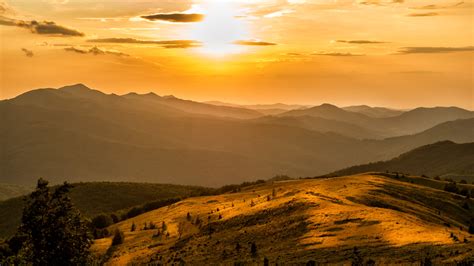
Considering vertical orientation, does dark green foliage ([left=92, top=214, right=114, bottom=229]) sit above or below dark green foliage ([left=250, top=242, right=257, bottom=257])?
below

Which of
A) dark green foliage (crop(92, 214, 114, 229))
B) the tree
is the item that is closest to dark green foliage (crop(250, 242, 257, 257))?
the tree

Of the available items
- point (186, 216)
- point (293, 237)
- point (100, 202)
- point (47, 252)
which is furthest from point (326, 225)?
point (100, 202)

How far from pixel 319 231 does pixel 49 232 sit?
21514mm

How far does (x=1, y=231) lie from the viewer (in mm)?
120750

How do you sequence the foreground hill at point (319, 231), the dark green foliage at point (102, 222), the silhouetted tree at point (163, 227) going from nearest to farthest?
the foreground hill at point (319, 231)
the silhouetted tree at point (163, 227)
the dark green foliage at point (102, 222)

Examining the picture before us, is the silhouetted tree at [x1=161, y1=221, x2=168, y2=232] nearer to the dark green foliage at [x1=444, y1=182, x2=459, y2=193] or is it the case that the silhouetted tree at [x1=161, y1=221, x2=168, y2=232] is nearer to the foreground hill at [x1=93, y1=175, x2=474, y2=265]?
Result: the foreground hill at [x1=93, y1=175, x2=474, y2=265]

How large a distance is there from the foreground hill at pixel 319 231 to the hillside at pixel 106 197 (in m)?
66.9

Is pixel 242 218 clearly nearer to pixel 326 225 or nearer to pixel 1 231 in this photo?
pixel 326 225

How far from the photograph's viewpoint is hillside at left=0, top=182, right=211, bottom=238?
134 metres

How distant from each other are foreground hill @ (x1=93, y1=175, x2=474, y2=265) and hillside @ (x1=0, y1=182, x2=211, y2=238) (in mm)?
66912

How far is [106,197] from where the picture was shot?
148750mm

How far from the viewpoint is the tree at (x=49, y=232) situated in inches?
1388

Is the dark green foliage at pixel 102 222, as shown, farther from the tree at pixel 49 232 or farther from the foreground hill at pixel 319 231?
the tree at pixel 49 232

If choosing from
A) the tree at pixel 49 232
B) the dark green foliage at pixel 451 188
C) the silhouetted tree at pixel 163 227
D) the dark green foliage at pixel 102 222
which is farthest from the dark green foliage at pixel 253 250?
the dark green foliage at pixel 102 222
